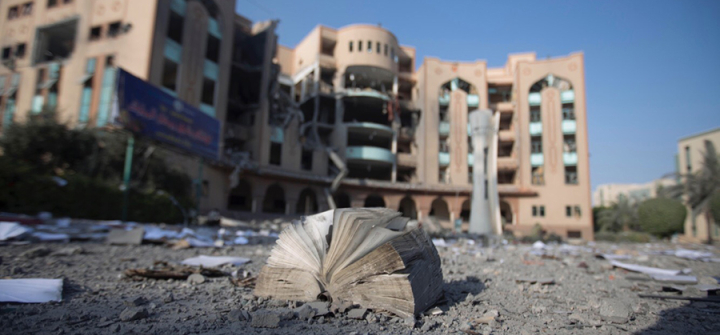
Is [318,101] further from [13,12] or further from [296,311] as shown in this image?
[296,311]

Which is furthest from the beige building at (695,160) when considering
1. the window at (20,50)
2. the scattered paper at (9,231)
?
the window at (20,50)

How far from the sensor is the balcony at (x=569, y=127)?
3275cm

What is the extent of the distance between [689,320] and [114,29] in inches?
1019

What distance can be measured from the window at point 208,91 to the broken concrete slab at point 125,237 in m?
17.6

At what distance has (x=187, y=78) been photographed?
21.8 meters

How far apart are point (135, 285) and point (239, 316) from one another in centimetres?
182

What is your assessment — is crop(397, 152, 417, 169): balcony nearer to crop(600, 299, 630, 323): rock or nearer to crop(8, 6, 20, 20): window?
crop(8, 6, 20, 20): window

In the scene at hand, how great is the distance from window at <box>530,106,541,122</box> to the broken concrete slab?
33.6 meters

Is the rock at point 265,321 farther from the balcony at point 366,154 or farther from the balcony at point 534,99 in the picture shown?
the balcony at point 534,99

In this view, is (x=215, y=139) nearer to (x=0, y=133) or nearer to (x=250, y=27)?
(x=0, y=133)

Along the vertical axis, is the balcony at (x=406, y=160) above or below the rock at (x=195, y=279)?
above

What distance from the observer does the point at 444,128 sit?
35.3 meters

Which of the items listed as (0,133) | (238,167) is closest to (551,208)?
(238,167)

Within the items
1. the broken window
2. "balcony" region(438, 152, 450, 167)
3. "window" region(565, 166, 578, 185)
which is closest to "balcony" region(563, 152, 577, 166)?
"window" region(565, 166, 578, 185)
